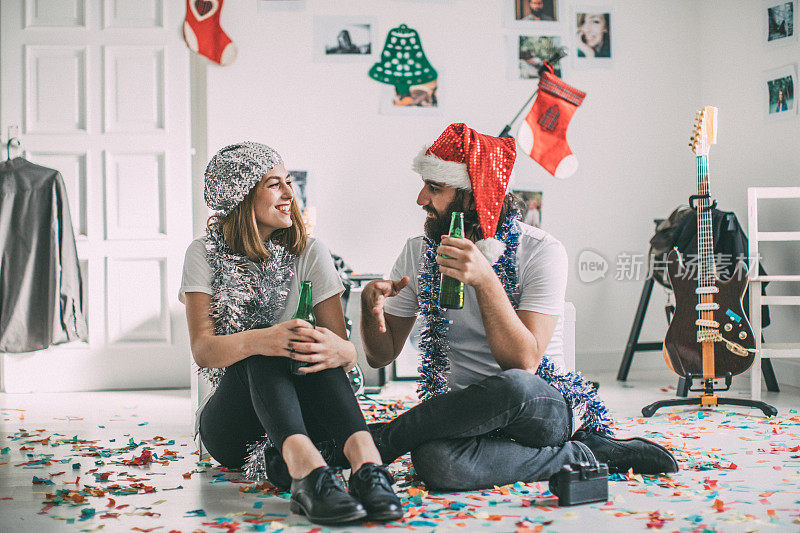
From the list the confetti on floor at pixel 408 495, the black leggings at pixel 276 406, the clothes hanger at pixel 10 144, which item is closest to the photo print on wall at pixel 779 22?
the confetti on floor at pixel 408 495

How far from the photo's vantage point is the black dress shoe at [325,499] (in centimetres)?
161

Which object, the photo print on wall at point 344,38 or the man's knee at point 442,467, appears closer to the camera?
the man's knee at point 442,467

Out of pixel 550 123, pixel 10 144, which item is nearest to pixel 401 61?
pixel 550 123

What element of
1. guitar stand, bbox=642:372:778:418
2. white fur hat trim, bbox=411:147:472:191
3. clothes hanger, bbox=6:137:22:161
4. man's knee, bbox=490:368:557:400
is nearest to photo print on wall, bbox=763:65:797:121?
guitar stand, bbox=642:372:778:418

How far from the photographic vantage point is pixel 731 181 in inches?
163

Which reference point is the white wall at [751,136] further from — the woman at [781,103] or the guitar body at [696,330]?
the guitar body at [696,330]

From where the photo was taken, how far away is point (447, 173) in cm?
201

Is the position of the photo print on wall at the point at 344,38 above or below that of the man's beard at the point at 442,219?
above

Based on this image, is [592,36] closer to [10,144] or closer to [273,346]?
[10,144]

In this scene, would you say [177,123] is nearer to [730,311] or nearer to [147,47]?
[147,47]

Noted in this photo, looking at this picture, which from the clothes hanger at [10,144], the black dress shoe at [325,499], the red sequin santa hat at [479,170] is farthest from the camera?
the clothes hanger at [10,144]

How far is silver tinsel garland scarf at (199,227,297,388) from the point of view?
199 centimetres

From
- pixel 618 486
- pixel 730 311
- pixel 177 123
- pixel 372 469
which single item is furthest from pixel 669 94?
pixel 372 469

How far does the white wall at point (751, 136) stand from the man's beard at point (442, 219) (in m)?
2.44
